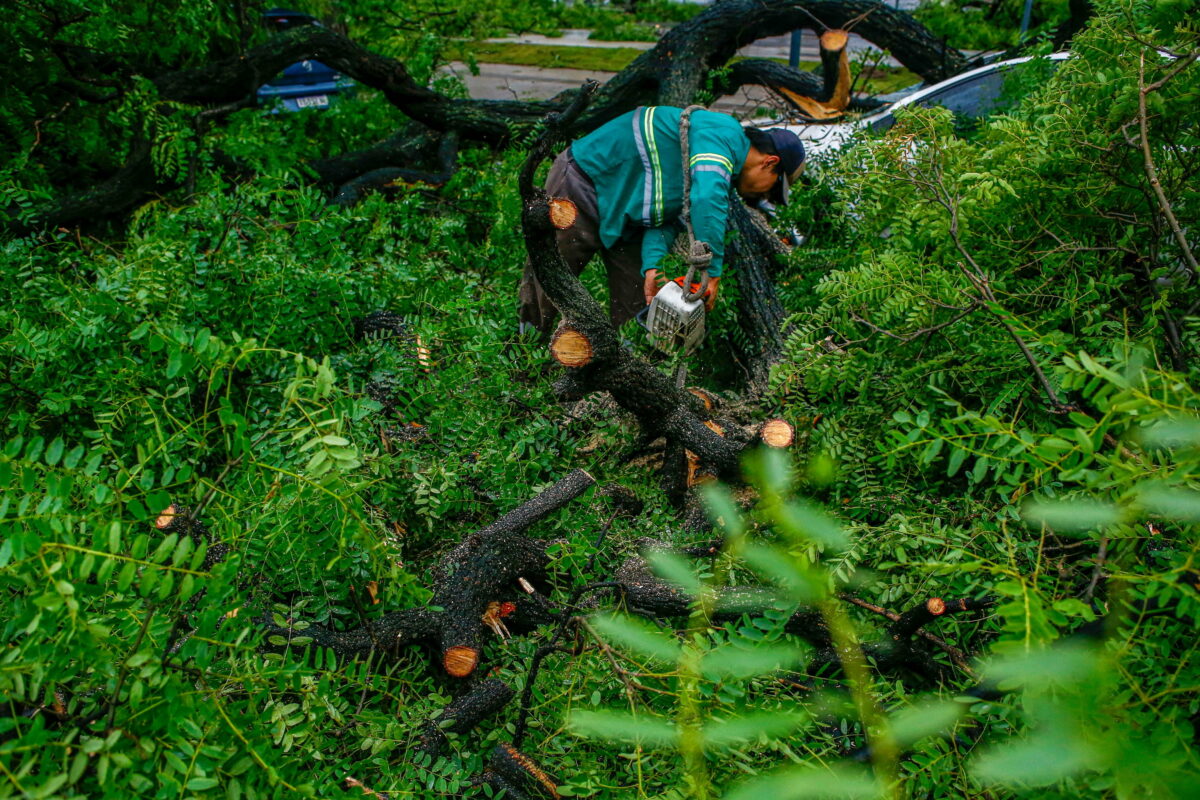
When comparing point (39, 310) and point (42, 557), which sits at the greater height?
point (42, 557)

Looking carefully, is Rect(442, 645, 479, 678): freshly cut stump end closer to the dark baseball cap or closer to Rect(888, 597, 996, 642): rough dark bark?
Rect(888, 597, 996, 642): rough dark bark

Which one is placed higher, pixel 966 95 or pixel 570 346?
pixel 966 95

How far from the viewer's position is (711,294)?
14.0 feet

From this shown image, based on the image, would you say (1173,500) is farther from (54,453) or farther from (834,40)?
(834,40)

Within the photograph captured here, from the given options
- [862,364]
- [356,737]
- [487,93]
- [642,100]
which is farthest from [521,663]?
[487,93]

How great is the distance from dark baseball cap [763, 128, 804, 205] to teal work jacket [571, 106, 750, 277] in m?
0.24

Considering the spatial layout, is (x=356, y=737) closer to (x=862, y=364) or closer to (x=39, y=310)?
(x=862, y=364)

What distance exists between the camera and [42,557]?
1.34 meters

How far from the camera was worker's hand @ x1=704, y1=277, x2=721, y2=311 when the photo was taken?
4.21m

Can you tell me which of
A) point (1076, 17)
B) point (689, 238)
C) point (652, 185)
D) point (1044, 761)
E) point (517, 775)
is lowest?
point (517, 775)

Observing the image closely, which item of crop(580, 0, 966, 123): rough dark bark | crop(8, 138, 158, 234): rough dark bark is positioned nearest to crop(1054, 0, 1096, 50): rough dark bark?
crop(580, 0, 966, 123): rough dark bark

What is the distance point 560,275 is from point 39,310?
8.74 feet

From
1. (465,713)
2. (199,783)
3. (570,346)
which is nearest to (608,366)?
(570,346)

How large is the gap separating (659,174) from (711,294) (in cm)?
75
